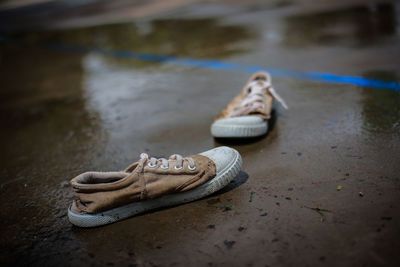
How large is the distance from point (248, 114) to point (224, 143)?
0.27 m

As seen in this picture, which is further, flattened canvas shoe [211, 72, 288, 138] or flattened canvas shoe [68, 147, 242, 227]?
flattened canvas shoe [211, 72, 288, 138]

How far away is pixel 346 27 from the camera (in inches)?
213

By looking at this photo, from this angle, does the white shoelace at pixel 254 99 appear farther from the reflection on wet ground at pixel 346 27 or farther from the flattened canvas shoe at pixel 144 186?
the reflection on wet ground at pixel 346 27

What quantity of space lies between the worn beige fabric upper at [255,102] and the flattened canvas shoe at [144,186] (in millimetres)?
713

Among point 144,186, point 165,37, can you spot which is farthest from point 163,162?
point 165,37

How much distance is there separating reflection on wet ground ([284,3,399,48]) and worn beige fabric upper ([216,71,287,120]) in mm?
2111

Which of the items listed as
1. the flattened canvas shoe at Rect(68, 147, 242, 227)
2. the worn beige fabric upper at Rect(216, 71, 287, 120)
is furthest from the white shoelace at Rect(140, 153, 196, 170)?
the worn beige fabric upper at Rect(216, 71, 287, 120)

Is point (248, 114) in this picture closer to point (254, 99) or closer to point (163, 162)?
point (254, 99)

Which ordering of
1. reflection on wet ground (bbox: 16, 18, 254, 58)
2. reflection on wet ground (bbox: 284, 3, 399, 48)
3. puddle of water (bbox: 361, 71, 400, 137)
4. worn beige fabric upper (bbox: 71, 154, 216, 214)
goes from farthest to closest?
reflection on wet ground (bbox: 16, 18, 254, 58), reflection on wet ground (bbox: 284, 3, 399, 48), puddle of water (bbox: 361, 71, 400, 137), worn beige fabric upper (bbox: 71, 154, 216, 214)

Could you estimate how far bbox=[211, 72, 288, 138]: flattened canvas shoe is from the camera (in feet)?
8.29

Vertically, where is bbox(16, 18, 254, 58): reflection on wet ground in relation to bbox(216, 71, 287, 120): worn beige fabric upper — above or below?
above

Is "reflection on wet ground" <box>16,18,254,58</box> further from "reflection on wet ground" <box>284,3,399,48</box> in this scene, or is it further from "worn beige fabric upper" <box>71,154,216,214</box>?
"worn beige fabric upper" <box>71,154,216,214</box>

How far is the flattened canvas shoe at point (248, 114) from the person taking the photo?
2.53 metres

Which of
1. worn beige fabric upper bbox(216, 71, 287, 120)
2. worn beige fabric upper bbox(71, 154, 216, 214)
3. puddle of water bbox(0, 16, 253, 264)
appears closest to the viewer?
worn beige fabric upper bbox(71, 154, 216, 214)
